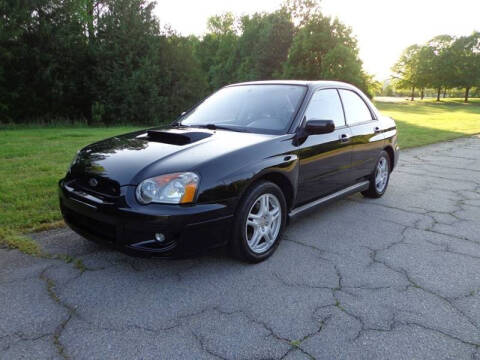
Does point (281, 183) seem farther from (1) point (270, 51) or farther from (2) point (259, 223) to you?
(1) point (270, 51)

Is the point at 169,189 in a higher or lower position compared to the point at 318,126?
lower

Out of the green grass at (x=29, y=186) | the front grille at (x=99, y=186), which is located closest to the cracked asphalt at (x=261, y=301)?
the green grass at (x=29, y=186)

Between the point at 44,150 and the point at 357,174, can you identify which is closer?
the point at 357,174

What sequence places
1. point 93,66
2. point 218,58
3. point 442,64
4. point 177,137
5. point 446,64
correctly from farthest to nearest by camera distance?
point 442,64, point 446,64, point 218,58, point 93,66, point 177,137

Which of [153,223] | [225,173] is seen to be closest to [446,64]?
[225,173]

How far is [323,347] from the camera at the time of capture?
218cm

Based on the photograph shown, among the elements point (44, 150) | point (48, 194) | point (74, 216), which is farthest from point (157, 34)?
point (74, 216)

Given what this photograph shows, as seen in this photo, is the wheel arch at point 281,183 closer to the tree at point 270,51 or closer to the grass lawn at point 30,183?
the grass lawn at point 30,183

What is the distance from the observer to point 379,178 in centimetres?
531

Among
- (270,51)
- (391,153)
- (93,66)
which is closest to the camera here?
(391,153)

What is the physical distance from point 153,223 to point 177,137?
1015 mm

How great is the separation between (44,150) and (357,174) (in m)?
6.09

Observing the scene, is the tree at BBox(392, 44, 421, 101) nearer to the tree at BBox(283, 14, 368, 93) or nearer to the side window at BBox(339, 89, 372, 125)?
the tree at BBox(283, 14, 368, 93)

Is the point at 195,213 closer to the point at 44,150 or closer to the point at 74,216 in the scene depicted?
the point at 74,216
